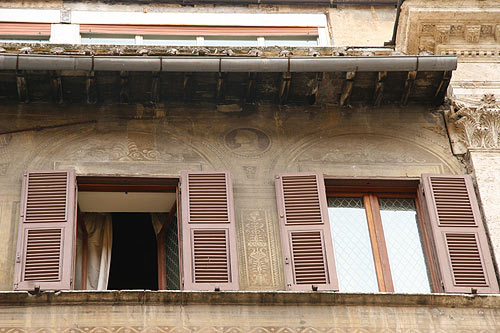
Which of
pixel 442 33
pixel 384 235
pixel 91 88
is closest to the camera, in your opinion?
pixel 384 235

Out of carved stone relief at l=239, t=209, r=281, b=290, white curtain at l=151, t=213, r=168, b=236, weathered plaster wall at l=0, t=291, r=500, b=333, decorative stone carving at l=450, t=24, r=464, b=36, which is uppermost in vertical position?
decorative stone carving at l=450, t=24, r=464, b=36

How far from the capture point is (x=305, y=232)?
11.9m

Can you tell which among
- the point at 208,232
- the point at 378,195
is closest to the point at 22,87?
the point at 208,232

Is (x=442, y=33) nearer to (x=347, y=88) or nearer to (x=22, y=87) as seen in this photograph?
(x=347, y=88)

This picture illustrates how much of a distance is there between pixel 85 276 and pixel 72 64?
2.33m

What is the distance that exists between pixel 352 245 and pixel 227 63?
2.45 meters

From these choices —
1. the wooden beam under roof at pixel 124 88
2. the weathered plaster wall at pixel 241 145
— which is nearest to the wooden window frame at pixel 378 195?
the weathered plaster wall at pixel 241 145

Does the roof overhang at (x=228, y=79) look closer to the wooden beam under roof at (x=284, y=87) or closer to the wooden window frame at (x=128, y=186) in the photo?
the wooden beam under roof at (x=284, y=87)

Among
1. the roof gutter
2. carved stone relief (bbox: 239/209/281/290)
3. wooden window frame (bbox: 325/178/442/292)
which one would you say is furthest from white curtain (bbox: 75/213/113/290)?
wooden window frame (bbox: 325/178/442/292)

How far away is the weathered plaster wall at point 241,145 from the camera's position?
12.3 metres

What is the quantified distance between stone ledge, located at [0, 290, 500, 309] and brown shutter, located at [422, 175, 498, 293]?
30cm

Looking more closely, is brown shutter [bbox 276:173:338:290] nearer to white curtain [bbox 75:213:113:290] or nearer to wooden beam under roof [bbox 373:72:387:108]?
wooden beam under roof [bbox 373:72:387:108]

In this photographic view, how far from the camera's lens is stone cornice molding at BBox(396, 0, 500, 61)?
13648 millimetres

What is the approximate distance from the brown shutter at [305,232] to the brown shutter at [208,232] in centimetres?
57
